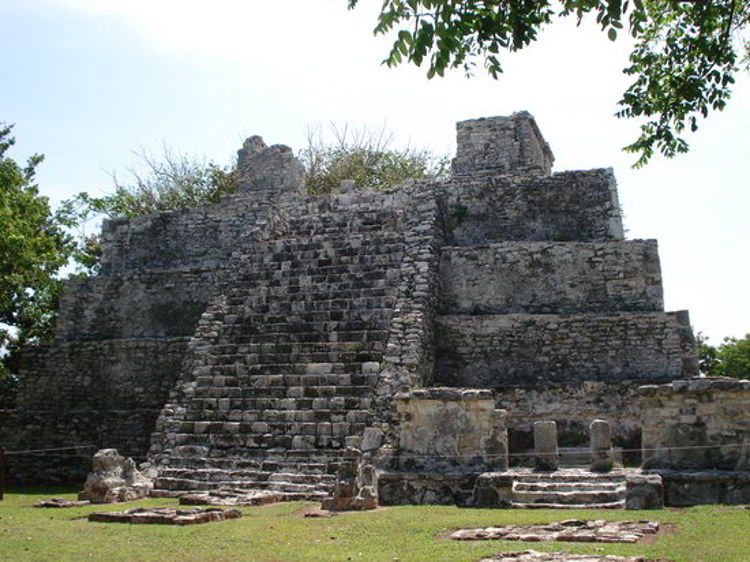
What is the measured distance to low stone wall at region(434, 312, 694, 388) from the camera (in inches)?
574

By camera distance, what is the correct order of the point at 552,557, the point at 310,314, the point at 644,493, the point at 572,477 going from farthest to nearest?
the point at 310,314 → the point at 572,477 → the point at 644,493 → the point at 552,557

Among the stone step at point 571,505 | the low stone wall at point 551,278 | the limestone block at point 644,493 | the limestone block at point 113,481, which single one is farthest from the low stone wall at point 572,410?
the limestone block at point 113,481

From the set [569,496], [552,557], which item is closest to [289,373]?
[569,496]

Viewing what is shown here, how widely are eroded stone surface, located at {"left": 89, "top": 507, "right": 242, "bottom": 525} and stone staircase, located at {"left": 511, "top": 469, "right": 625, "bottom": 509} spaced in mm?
3503

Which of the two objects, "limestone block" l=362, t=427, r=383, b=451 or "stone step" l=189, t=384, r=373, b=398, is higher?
"stone step" l=189, t=384, r=373, b=398

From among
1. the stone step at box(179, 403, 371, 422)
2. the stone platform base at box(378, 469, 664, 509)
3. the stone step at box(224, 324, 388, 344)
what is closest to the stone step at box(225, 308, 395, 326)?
the stone step at box(224, 324, 388, 344)

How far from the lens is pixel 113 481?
11.6 meters

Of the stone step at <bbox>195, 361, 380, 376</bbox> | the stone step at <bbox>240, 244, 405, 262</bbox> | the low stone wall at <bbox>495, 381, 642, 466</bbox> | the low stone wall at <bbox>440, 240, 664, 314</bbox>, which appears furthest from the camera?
the stone step at <bbox>240, 244, 405, 262</bbox>

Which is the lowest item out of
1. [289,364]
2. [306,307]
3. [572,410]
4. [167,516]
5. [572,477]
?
[167,516]

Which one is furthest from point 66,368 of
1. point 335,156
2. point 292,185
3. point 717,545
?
point 335,156

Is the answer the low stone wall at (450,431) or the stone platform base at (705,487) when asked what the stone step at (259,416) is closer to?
the low stone wall at (450,431)

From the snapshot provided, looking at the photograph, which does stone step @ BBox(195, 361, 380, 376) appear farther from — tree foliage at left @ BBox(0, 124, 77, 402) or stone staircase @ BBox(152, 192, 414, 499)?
tree foliage at left @ BBox(0, 124, 77, 402)

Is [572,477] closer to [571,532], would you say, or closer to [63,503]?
[571,532]

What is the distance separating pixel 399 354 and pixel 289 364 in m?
1.93
